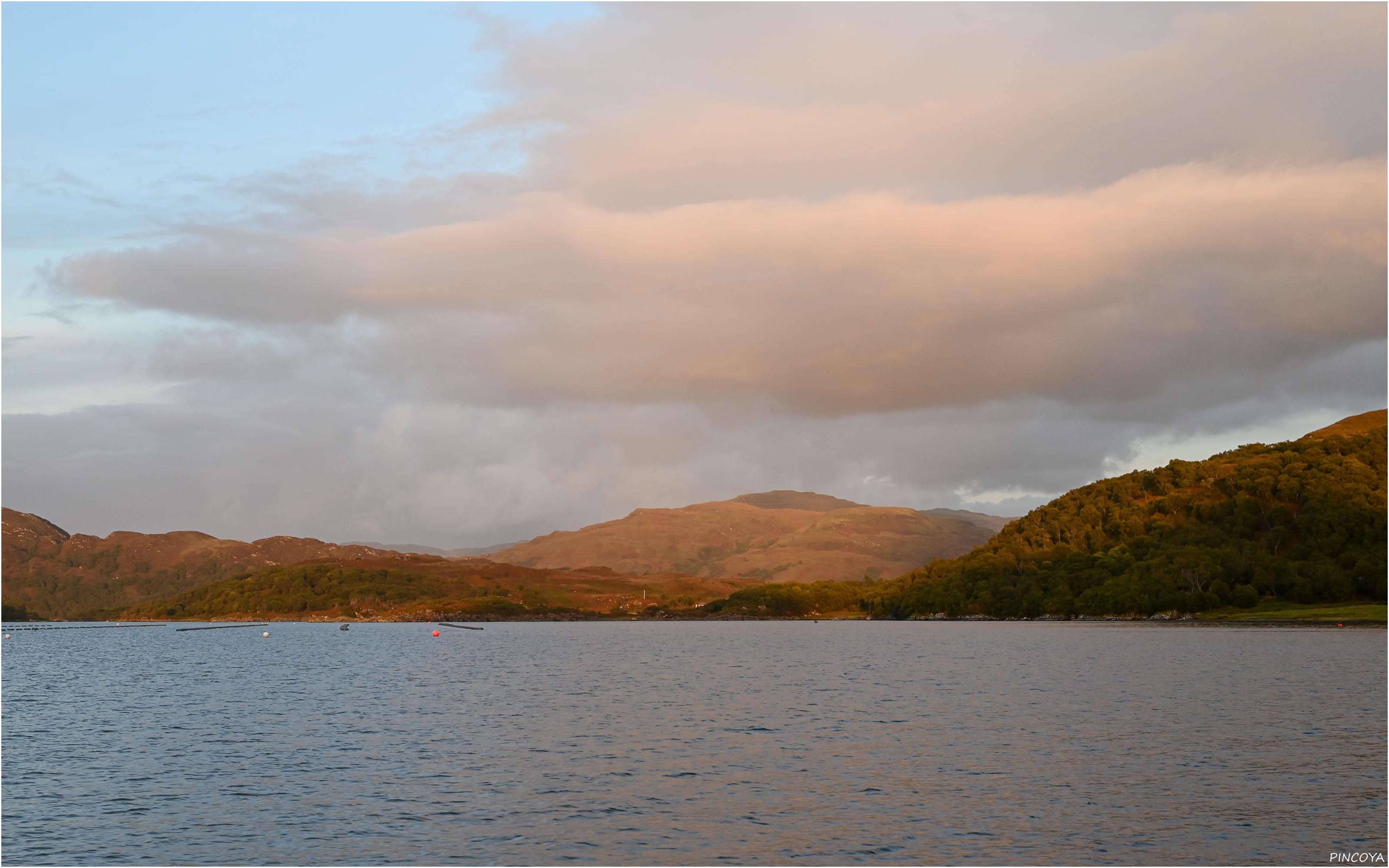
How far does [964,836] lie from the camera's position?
157 feet

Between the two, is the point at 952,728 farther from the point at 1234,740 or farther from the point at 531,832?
the point at 531,832

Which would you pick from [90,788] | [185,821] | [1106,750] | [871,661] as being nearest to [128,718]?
[90,788]

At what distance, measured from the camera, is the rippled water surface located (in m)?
46.9

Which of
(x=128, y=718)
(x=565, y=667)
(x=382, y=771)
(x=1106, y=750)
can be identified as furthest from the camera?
(x=565, y=667)

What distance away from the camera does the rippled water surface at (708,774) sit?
154 ft

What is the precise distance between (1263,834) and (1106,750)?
25181mm

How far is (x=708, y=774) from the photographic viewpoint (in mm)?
63781

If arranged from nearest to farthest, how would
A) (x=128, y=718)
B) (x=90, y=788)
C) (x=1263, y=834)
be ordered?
(x=1263, y=834)
(x=90, y=788)
(x=128, y=718)

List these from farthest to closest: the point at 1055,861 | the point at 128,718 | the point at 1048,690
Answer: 1. the point at 1048,690
2. the point at 128,718
3. the point at 1055,861

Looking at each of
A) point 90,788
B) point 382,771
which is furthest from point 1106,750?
point 90,788

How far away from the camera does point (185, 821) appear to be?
52438mm

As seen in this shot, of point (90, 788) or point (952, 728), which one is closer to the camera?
point (90, 788)

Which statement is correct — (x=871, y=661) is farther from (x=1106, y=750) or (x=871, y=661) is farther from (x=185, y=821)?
(x=185, y=821)

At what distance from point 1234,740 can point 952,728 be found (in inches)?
772
